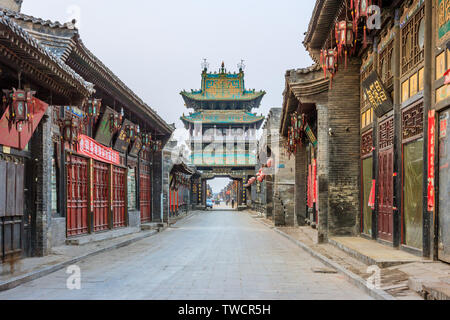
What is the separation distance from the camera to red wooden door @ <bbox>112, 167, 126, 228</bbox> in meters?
19.9

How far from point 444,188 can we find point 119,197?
47.1 ft

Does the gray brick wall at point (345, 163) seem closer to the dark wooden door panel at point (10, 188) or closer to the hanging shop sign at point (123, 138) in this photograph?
the hanging shop sign at point (123, 138)

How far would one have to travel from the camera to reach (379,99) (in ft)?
40.4

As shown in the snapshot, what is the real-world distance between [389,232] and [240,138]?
149 feet

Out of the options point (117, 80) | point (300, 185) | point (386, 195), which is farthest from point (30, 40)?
point (300, 185)

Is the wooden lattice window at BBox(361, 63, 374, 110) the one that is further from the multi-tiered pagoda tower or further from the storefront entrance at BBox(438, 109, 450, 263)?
the multi-tiered pagoda tower

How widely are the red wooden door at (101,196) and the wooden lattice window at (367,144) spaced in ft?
28.0

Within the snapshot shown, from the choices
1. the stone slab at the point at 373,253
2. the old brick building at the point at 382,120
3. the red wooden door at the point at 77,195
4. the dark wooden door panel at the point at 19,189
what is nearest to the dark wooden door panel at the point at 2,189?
the dark wooden door panel at the point at 19,189

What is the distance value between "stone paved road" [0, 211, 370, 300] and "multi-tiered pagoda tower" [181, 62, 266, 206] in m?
42.9

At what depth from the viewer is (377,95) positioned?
490 inches

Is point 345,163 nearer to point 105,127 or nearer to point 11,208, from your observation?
point 105,127

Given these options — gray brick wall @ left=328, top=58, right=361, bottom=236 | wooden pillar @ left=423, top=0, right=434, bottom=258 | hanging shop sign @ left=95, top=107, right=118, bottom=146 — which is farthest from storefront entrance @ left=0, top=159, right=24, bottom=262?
gray brick wall @ left=328, top=58, right=361, bottom=236

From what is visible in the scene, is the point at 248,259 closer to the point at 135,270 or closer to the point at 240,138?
the point at 135,270
